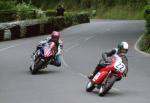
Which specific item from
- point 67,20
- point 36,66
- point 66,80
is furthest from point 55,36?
point 67,20

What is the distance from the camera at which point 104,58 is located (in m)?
15.5

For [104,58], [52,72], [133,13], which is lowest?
[133,13]

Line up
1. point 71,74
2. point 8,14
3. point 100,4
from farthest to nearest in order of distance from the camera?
1. point 100,4
2. point 8,14
3. point 71,74

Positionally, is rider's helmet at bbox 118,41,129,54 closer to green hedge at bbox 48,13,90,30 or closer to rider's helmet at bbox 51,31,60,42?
rider's helmet at bbox 51,31,60,42

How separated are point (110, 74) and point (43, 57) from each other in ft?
19.8

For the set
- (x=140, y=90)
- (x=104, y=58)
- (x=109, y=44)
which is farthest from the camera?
(x=109, y=44)

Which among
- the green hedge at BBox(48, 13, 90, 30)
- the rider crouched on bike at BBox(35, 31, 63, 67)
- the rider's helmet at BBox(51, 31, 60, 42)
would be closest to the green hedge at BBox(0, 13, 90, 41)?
the green hedge at BBox(48, 13, 90, 30)

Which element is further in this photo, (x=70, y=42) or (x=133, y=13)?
(x=133, y=13)

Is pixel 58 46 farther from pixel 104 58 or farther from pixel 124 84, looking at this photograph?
pixel 104 58

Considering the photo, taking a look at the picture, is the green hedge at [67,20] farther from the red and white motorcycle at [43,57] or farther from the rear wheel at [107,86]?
the rear wheel at [107,86]

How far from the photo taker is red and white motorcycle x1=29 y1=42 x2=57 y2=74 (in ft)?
68.5

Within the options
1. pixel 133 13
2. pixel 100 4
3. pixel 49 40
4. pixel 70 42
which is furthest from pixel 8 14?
pixel 100 4

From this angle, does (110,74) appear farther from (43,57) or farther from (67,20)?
(67,20)

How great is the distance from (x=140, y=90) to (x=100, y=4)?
77.7 metres
